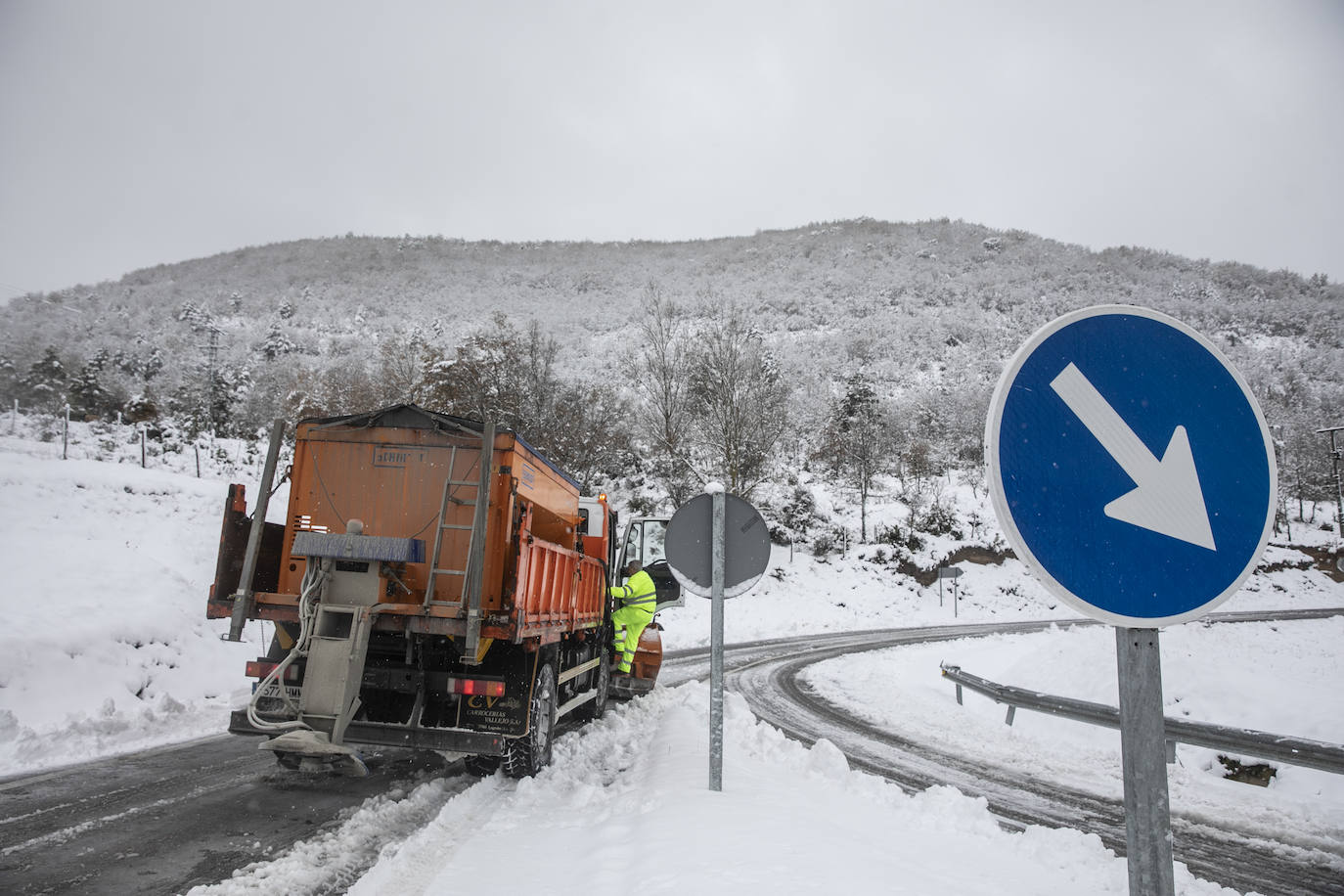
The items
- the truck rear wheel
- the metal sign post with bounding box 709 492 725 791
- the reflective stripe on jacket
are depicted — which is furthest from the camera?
the reflective stripe on jacket

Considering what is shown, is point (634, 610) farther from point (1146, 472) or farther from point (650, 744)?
point (1146, 472)

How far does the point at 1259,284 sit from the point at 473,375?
135 m

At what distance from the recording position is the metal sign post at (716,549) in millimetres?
5336

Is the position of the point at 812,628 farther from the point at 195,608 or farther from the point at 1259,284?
the point at 1259,284

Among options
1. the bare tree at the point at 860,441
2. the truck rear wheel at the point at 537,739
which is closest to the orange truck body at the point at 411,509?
the truck rear wheel at the point at 537,739

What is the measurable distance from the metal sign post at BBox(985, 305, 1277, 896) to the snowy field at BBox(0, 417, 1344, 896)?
2.46m

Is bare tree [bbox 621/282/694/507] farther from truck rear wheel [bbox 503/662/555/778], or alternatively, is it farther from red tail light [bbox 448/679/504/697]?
red tail light [bbox 448/679/504/697]

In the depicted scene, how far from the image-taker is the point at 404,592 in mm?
6035

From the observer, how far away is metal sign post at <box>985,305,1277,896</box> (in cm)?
155

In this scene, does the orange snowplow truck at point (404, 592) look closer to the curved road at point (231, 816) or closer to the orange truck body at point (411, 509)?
the orange truck body at point (411, 509)

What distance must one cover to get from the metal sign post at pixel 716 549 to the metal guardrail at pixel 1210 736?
10.1 ft

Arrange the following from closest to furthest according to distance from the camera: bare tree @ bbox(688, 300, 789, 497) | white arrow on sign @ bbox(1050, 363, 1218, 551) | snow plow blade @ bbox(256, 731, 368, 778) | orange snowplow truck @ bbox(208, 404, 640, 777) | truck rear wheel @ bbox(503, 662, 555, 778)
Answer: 1. white arrow on sign @ bbox(1050, 363, 1218, 551)
2. snow plow blade @ bbox(256, 731, 368, 778)
3. orange snowplow truck @ bbox(208, 404, 640, 777)
4. truck rear wheel @ bbox(503, 662, 555, 778)
5. bare tree @ bbox(688, 300, 789, 497)

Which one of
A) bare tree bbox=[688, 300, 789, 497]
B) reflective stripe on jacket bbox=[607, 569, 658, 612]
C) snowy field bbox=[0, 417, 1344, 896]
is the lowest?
snowy field bbox=[0, 417, 1344, 896]

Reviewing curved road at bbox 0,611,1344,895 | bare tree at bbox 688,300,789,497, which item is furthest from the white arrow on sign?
bare tree at bbox 688,300,789,497
